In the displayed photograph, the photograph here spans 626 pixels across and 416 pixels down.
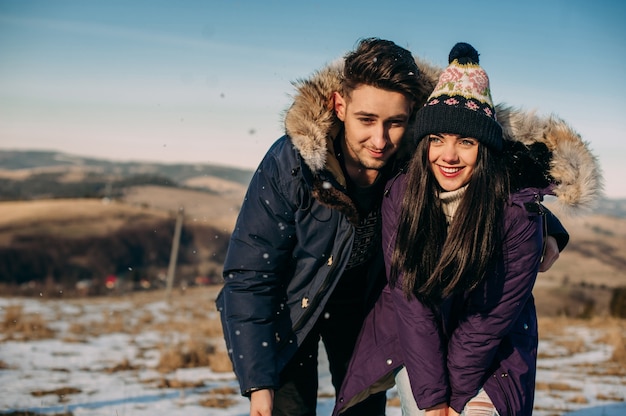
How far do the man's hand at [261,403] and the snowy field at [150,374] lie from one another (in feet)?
8.61

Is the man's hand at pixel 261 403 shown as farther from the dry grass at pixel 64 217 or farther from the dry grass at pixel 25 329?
the dry grass at pixel 64 217

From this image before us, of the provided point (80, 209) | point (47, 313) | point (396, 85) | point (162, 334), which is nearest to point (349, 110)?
point (396, 85)

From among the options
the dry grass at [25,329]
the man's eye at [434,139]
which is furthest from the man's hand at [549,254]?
the dry grass at [25,329]

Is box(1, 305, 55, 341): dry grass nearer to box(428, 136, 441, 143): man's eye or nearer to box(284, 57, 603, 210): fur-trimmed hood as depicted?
box(284, 57, 603, 210): fur-trimmed hood

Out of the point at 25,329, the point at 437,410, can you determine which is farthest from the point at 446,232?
the point at 25,329

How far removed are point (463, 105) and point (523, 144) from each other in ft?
1.08

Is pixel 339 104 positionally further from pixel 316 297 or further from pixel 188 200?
pixel 188 200

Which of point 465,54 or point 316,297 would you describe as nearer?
point 465,54

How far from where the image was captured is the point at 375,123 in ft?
8.52

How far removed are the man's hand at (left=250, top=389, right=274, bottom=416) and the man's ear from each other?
128cm

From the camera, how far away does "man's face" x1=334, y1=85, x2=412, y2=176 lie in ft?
8.42

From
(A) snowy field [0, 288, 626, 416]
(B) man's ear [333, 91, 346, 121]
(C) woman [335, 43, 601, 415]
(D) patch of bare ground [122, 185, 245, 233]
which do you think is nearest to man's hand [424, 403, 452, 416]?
(C) woman [335, 43, 601, 415]

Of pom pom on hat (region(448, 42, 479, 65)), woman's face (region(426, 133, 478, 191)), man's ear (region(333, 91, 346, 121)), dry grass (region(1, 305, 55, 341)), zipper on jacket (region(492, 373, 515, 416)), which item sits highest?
pom pom on hat (region(448, 42, 479, 65))

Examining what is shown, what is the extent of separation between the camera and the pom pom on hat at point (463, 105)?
2.23 m
